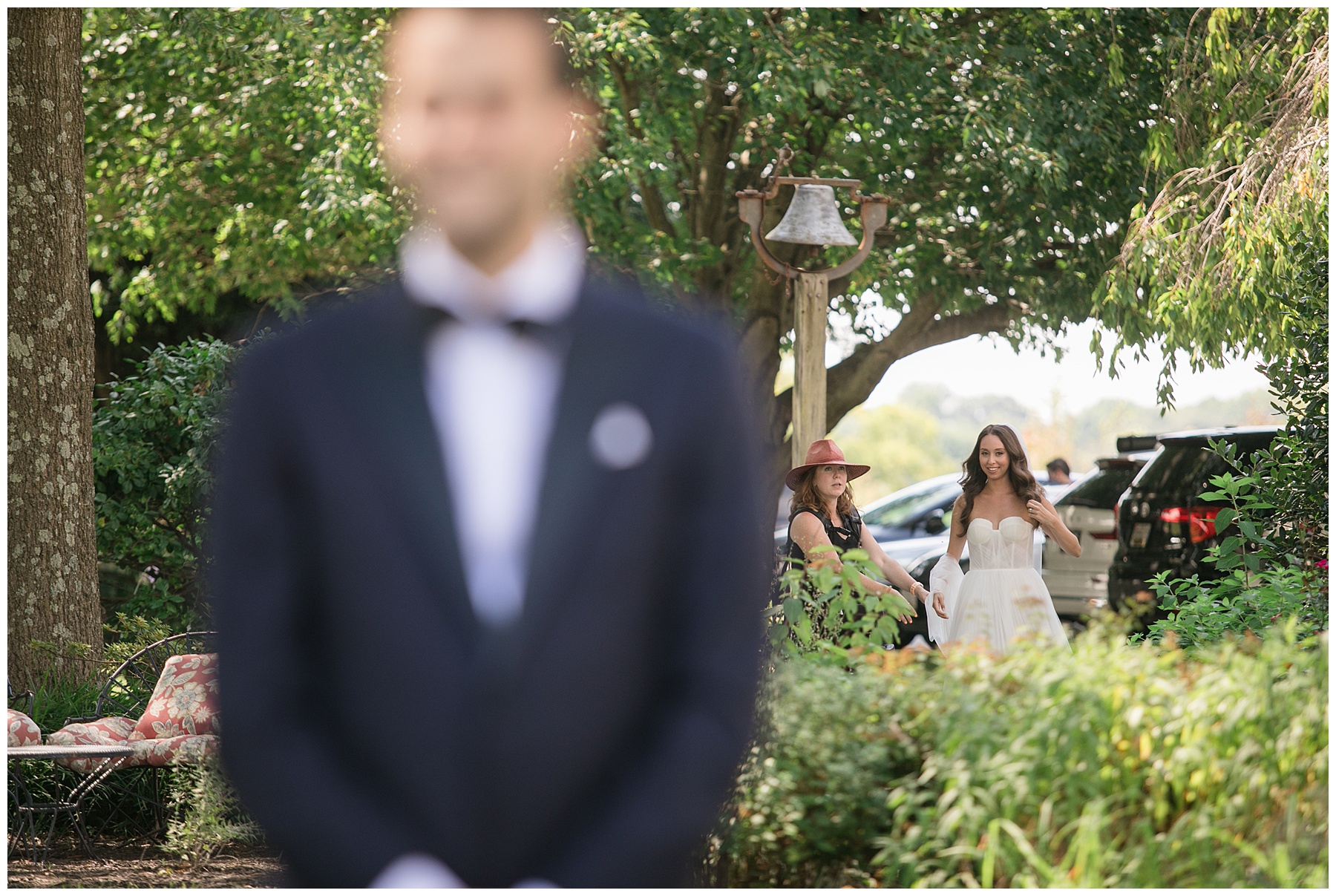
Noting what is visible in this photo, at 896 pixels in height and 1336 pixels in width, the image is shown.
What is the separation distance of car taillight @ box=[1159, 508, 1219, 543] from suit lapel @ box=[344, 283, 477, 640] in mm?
8285

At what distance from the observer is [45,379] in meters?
6.90

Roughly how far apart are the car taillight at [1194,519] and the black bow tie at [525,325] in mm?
Answer: 8202

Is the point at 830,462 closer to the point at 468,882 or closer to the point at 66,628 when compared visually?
the point at 66,628

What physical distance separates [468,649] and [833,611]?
3.08 m

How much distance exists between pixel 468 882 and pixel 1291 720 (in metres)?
2.46

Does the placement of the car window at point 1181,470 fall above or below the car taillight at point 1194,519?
above

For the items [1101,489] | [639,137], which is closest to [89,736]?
[639,137]

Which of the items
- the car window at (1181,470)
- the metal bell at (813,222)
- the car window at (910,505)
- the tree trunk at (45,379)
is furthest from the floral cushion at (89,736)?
the car window at (910,505)

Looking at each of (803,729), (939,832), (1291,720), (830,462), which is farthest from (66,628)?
(1291,720)

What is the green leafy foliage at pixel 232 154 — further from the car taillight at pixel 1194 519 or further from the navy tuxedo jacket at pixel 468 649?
the navy tuxedo jacket at pixel 468 649

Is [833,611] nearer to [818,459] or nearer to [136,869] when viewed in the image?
[818,459]

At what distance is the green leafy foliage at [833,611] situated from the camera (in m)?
4.19

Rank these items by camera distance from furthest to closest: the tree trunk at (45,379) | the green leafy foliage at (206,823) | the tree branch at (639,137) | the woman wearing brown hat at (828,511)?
the tree branch at (639,137) < the tree trunk at (45,379) < the woman wearing brown hat at (828,511) < the green leafy foliage at (206,823)

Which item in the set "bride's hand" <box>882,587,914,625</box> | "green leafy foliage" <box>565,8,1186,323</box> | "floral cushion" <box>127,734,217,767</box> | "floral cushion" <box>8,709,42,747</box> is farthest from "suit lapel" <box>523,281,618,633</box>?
"green leafy foliage" <box>565,8,1186,323</box>
